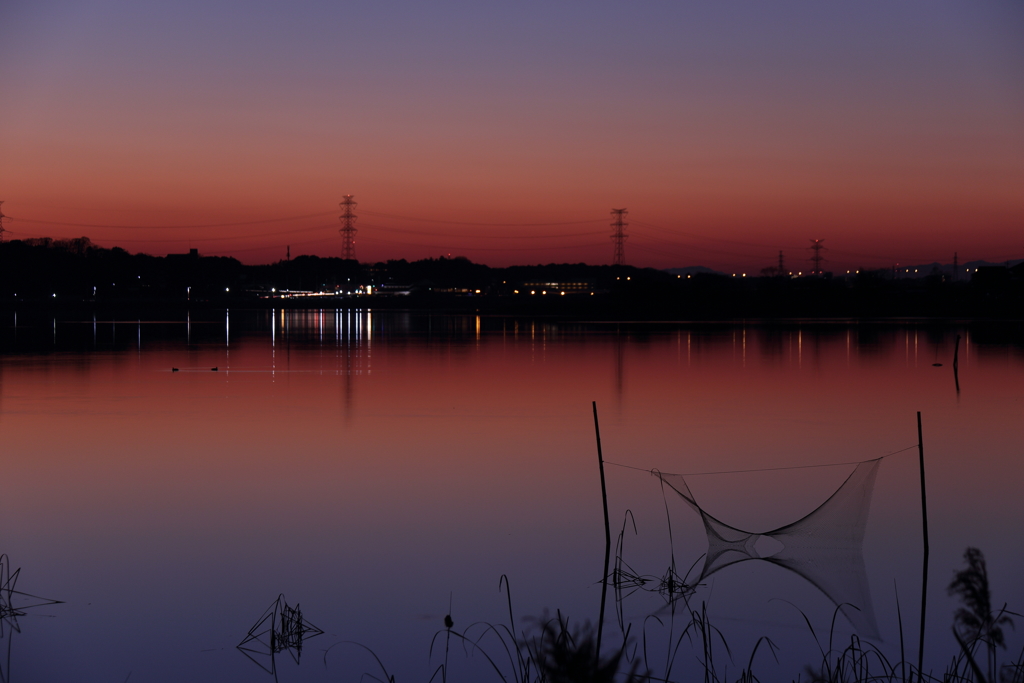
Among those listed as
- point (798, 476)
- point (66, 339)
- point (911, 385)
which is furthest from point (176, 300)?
point (798, 476)

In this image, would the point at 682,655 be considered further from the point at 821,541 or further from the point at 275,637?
the point at 275,637

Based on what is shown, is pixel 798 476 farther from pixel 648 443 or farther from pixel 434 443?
pixel 434 443

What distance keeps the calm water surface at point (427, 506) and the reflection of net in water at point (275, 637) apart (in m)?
0.10

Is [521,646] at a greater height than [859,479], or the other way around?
[859,479]

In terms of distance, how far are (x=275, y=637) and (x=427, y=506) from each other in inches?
181

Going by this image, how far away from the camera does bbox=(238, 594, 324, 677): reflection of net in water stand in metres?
7.13

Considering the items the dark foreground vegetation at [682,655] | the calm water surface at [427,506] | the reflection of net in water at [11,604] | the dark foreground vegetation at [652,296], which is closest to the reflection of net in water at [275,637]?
the calm water surface at [427,506]

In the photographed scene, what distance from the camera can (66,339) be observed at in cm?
5053

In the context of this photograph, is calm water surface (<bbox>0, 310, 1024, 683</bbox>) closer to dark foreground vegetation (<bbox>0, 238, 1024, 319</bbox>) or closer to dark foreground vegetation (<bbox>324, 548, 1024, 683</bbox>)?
dark foreground vegetation (<bbox>324, 548, 1024, 683</bbox>)

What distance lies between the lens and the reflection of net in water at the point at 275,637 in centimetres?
713

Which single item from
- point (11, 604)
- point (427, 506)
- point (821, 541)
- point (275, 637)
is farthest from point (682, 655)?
point (11, 604)

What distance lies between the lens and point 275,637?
7387 millimetres

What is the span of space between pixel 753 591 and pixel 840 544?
1.40 metres

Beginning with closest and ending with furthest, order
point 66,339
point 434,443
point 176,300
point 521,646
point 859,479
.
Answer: point 521,646
point 859,479
point 434,443
point 66,339
point 176,300
